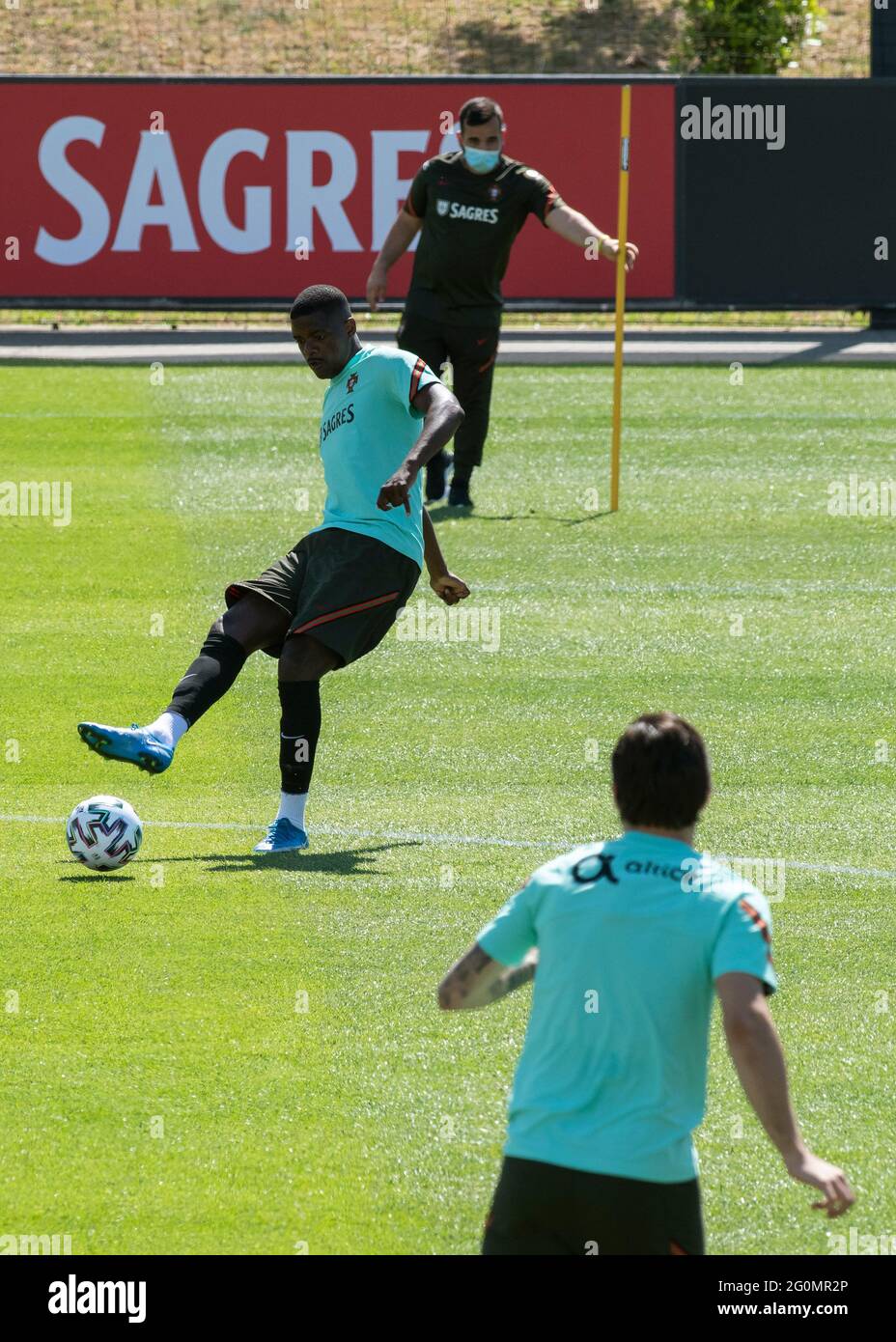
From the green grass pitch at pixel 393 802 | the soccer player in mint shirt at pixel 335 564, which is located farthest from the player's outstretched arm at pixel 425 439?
the green grass pitch at pixel 393 802

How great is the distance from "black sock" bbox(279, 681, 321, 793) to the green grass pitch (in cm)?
36

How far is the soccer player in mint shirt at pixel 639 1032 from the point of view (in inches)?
155

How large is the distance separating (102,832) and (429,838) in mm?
1530

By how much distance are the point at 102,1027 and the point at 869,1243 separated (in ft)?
8.72

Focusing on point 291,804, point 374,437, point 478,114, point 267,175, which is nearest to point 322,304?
point 374,437

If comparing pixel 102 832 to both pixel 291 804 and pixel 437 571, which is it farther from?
pixel 437 571

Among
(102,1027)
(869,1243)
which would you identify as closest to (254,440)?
(102,1027)

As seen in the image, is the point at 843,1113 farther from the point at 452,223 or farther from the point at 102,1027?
the point at 452,223

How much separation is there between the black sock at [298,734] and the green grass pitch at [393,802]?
36cm

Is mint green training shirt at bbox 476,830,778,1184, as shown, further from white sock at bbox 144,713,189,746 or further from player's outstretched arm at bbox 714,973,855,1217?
white sock at bbox 144,713,189,746

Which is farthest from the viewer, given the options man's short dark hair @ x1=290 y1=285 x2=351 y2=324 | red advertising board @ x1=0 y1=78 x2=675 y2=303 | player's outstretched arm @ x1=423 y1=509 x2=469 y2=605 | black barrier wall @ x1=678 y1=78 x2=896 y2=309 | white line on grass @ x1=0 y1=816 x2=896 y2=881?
red advertising board @ x1=0 y1=78 x2=675 y2=303

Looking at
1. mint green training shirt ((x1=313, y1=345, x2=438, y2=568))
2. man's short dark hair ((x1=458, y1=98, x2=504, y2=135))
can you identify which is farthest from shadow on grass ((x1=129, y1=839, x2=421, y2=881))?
man's short dark hair ((x1=458, y1=98, x2=504, y2=135))

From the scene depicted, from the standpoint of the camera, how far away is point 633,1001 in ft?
13.1

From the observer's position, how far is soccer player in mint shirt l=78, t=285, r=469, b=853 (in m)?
8.62
